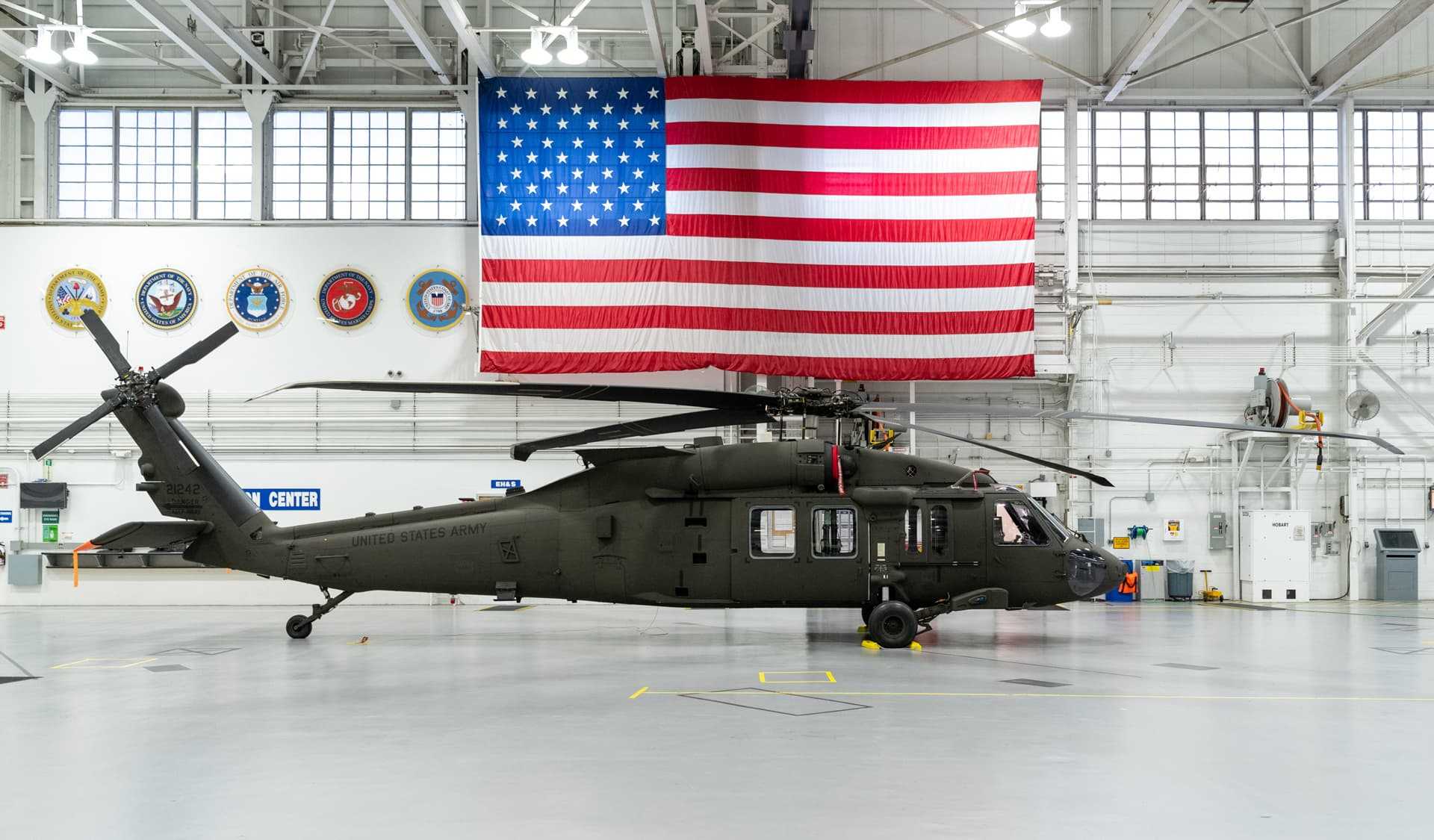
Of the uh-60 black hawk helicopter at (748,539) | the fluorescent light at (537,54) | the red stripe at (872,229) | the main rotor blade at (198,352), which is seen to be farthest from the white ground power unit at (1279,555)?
the main rotor blade at (198,352)

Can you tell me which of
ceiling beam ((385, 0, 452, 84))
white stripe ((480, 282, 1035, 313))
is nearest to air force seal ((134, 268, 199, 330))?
white stripe ((480, 282, 1035, 313))

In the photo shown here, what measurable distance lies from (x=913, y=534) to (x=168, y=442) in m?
8.85

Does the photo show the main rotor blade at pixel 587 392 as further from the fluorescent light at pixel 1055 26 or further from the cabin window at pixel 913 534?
the fluorescent light at pixel 1055 26

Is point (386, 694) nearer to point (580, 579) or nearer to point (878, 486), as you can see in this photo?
point (580, 579)

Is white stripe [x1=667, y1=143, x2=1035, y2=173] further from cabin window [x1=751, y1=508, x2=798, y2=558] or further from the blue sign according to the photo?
A: cabin window [x1=751, y1=508, x2=798, y2=558]

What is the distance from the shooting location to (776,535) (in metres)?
12.6

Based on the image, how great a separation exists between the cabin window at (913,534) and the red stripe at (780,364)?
7631mm

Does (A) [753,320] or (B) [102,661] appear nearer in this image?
(B) [102,661]

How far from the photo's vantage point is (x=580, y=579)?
12.7m

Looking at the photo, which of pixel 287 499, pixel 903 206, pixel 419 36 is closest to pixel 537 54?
pixel 419 36

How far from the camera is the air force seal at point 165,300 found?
825 inches

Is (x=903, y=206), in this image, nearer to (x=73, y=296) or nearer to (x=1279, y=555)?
(x=1279, y=555)

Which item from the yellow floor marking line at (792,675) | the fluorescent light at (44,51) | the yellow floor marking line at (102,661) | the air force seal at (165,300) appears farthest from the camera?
the air force seal at (165,300)

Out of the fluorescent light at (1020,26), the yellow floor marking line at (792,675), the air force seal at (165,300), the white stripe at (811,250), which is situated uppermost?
the fluorescent light at (1020,26)
